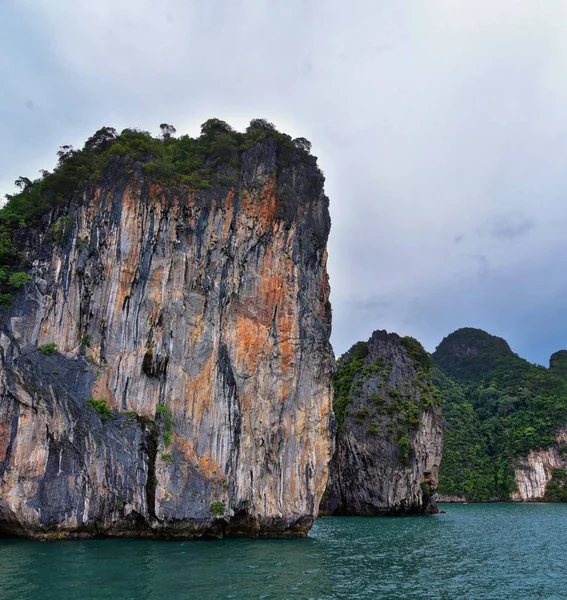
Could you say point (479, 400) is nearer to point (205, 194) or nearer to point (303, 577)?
point (205, 194)

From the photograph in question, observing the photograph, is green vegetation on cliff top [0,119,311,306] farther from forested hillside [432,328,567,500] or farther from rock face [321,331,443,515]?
forested hillside [432,328,567,500]

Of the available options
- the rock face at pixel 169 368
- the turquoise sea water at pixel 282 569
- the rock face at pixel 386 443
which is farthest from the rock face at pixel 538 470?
the rock face at pixel 169 368

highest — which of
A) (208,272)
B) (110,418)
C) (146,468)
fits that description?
(208,272)

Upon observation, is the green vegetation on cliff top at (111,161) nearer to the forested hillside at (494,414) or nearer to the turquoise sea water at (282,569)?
the turquoise sea water at (282,569)

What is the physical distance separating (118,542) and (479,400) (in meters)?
83.2

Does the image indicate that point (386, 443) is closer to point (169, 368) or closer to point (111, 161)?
point (169, 368)

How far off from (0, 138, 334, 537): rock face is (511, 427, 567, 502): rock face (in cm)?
5855

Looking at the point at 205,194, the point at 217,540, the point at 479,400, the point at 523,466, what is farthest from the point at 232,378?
the point at 479,400

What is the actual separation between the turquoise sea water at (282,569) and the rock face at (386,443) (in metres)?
23.2

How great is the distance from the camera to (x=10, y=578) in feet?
47.6

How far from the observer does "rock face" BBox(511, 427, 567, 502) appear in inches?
2950

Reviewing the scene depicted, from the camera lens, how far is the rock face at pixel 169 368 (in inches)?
893

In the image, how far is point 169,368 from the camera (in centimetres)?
2642

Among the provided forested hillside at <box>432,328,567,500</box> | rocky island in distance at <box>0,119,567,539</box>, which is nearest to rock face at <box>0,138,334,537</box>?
rocky island in distance at <box>0,119,567,539</box>
